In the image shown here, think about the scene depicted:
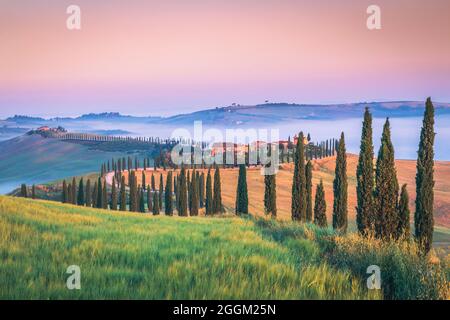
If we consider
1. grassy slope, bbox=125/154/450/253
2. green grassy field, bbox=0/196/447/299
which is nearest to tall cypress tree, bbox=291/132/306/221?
grassy slope, bbox=125/154/450/253

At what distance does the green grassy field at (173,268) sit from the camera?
666 centimetres

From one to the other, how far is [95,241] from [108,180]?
360 feet

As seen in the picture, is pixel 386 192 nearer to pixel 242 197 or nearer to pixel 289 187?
pixel 242 197

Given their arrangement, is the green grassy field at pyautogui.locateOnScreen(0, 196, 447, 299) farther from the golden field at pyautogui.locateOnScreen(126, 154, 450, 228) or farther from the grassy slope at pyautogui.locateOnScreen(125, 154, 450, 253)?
the golden field at pyautogui.locateOnScreen(126, 154, 450, 228)

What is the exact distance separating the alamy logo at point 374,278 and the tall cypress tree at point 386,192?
34.8 m

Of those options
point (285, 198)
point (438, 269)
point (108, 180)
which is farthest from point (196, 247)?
point (108, 180)

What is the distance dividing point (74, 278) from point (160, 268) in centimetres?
149

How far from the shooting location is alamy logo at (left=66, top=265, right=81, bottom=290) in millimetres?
6656

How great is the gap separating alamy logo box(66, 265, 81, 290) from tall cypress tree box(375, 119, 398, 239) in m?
38.1

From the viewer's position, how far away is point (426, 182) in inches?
1681

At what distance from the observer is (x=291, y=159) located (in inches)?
6171

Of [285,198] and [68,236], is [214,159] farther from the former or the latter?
[68,236]

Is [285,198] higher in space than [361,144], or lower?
lower

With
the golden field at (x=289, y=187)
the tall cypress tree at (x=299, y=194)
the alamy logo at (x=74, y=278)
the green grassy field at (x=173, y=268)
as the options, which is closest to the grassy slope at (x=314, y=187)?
the golden field at (x=289, y=187)
